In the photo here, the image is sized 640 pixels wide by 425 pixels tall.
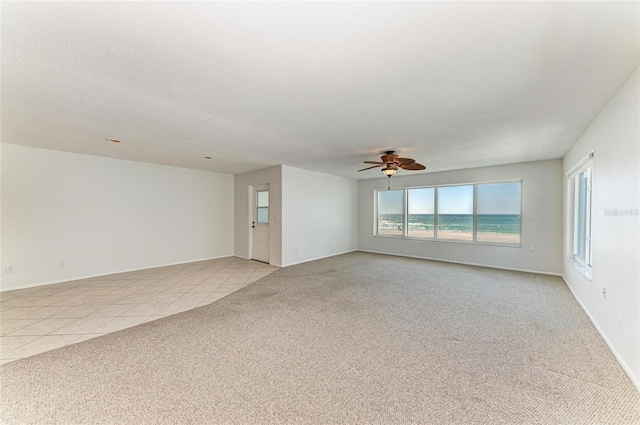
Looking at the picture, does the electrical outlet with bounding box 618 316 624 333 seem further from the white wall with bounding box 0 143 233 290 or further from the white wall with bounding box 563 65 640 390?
the white wall with bounding box 0 143 233 290

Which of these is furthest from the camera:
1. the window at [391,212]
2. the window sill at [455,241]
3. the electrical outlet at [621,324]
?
the window at [391,212]

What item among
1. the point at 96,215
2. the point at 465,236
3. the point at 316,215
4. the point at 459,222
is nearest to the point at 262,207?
the point at 316,215

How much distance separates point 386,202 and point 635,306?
A: 19.4 feet

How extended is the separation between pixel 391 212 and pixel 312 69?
620 centimetres

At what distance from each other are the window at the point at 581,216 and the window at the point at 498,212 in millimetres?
1322

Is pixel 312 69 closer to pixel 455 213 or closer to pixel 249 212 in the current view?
pixel 249 212

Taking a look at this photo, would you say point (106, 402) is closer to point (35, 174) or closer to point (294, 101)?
point (294, 101)

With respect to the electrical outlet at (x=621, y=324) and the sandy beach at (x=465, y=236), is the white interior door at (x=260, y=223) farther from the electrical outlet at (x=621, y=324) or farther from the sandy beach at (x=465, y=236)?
the electrical outlet at (x=621, y=324)

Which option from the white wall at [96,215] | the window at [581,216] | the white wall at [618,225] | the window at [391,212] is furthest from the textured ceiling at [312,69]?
the window at [391,212]

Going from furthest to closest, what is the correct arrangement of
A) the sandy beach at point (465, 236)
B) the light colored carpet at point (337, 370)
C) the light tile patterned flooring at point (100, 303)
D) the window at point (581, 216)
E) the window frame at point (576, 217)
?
the sandy beach at point (465, 236)
the window at point (581, 216)
the window frame at point (576, 217)
the light tile patterned flooring at point (100, 303)
the light colored carpet at point (337, 370)

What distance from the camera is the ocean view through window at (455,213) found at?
562cm

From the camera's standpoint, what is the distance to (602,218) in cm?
264

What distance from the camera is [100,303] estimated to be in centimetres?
346

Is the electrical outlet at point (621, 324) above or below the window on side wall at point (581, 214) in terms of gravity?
below
